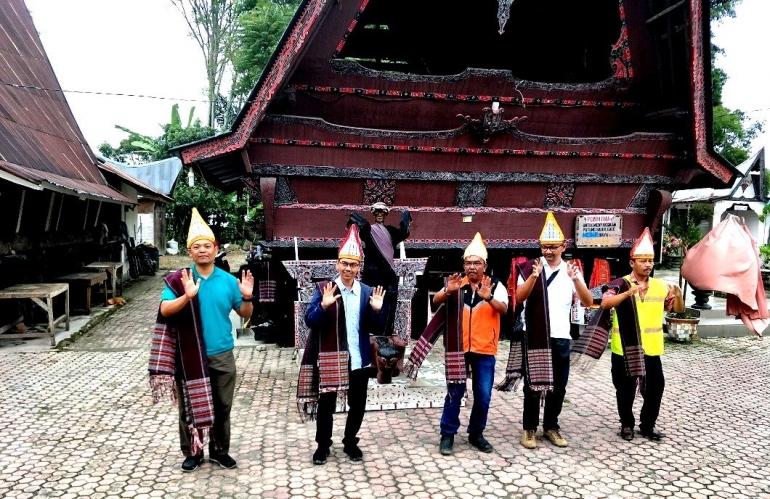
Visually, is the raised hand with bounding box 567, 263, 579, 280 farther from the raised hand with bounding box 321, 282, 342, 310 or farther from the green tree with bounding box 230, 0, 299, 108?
the green tree with bounding box 230, 0, 299, 108

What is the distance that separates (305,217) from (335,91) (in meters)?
1.83

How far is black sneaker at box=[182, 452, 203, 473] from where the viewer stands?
4.20 meters

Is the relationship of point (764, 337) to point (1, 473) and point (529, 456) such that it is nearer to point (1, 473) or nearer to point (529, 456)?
point (529, 456)

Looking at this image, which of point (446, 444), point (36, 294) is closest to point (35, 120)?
point (36, 294)

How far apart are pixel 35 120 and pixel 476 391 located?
1062 cm

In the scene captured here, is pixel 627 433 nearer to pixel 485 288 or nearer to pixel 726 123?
pixel 485 288

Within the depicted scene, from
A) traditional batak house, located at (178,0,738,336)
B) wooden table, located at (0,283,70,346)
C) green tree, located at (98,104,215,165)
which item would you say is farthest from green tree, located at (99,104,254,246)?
traditional batak house, located at (178,0,738,336)

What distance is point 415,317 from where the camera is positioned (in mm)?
9180

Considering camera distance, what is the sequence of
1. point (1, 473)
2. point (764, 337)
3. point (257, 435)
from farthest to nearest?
point (764, 337) → point (257, 435) → point (1, 473)

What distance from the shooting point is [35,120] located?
36.4ft

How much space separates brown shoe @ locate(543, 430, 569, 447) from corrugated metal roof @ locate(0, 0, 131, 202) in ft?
22.6

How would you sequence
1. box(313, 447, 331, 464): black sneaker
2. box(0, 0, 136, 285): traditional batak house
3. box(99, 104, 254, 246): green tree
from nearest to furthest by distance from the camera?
box(313, 447, 331, 464): black sneaker
box(0, 0, 136, 285): traditional batak house
box(99, 104, 254, 246): green tree

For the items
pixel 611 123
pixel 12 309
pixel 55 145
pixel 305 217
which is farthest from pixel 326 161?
pixel 55 145

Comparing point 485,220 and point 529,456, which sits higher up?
point 485,220
